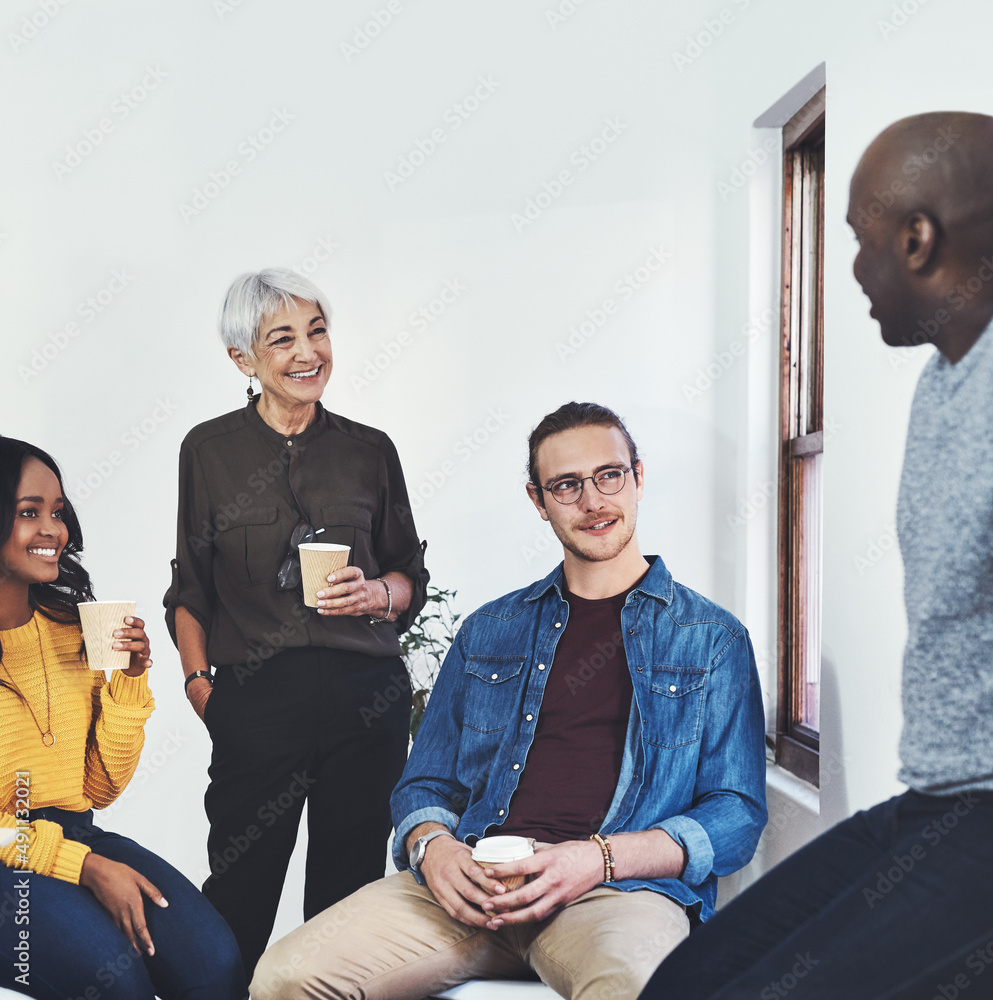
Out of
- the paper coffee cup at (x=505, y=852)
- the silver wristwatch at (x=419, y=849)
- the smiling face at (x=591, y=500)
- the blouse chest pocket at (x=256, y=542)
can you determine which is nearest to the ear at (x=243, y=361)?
the blouse chest pocket at (x=256, y=542)

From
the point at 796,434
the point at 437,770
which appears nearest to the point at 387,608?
the point at 437,770

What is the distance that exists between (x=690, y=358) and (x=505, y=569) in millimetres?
737

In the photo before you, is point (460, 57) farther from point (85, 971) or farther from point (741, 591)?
point (85, 971)

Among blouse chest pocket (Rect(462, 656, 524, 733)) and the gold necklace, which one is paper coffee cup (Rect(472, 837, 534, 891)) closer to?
blouse chest pocket (Rect(462, 656, 524, 733))

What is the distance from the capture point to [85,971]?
5.27 feet

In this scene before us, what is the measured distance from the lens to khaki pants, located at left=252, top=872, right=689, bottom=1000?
1569 mm

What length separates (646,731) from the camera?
181cm

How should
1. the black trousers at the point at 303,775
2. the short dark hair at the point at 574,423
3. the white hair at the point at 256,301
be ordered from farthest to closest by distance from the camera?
the white hair at the point at 256,301 < the black trousers at the point at 303,775 < the short dark hair at the point at 574,423

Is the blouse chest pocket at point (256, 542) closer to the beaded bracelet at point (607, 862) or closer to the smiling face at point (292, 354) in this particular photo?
the smiling face at point (292, 354)

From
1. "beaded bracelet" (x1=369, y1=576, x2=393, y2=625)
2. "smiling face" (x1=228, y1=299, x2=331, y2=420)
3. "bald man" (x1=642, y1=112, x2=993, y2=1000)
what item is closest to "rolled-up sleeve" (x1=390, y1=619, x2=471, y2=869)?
"beaded bracelet" (x1=369, y1=576, x2=393, y2=625)

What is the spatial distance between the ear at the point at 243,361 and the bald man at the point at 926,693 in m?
1.62

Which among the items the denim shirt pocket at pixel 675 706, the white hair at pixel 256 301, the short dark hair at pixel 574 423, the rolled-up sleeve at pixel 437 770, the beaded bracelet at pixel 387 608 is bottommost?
the rolled-up sleeve at pixel 437 770

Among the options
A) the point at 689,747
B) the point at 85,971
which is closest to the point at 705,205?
the point at 689,747

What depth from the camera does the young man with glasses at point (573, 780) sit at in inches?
64.2
